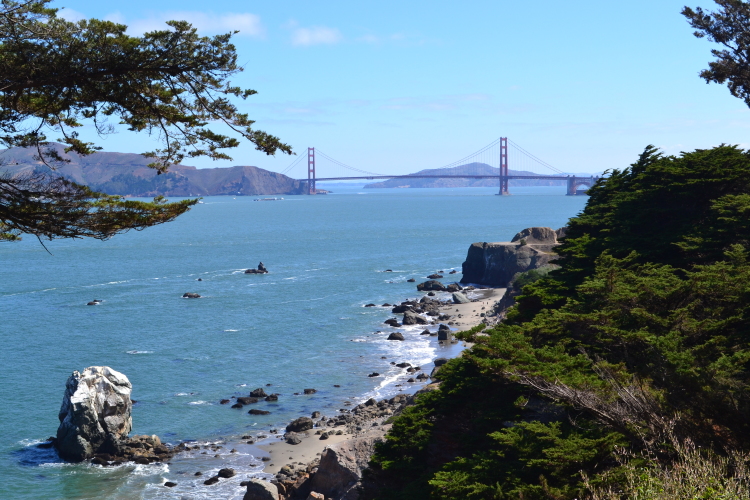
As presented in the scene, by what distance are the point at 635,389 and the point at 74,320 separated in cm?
4193

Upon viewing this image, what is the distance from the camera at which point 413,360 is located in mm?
35812

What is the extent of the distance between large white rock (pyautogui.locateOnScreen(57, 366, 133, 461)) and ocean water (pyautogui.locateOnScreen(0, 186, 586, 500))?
85 cm

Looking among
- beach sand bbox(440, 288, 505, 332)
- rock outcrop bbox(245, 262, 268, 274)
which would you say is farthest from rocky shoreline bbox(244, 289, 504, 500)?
rock outcrop bbox(245, 262, 268, 274)

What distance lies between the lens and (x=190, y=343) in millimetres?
39406

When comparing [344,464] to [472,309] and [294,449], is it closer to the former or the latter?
[294,449]

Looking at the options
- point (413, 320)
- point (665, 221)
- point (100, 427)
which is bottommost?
point (413, 320)

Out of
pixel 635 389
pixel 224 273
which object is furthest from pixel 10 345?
pixel 635 389

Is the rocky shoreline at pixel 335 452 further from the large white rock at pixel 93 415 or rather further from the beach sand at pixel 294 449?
the large white rock at pixel 93 415

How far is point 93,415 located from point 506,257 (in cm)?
4096

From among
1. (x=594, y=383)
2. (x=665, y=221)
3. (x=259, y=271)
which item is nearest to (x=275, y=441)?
(x=665, y=221)

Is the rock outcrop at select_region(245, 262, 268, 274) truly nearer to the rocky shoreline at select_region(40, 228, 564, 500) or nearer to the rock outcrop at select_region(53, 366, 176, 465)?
the rocky shoreline at select_region(40, 228, 564, 500)

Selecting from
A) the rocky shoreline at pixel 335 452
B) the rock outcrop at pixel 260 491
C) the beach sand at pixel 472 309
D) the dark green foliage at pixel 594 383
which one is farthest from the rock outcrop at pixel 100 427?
the beach sand at pixel 472 309

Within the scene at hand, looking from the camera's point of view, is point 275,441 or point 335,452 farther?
point 275,441

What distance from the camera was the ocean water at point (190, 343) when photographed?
23594 mm
